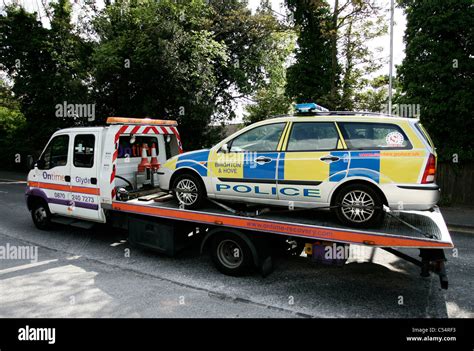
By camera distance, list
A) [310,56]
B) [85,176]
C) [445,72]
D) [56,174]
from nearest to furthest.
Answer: [85,176] < [56,174] < [445,72] < [310,56]

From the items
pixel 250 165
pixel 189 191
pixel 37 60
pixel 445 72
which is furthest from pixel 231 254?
pixel 37 60

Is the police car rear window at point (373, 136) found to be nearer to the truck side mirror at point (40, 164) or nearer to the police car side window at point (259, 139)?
the police car side window at point (259, 139)

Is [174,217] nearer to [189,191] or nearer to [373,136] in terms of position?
[189,191]

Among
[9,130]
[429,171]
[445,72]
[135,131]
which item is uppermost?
[445,72]

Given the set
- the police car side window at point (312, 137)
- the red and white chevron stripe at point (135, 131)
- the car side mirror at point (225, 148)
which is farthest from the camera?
the red and white chevron stripe at point (135, 131)

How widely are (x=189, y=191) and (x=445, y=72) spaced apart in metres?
9.33

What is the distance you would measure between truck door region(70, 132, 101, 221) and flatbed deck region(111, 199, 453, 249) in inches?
37.4

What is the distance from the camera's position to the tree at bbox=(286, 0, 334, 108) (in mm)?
13516

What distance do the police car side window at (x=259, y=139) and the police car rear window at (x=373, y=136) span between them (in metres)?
0.95

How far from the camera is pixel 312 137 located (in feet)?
17.1

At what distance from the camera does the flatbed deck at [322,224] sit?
4.26m

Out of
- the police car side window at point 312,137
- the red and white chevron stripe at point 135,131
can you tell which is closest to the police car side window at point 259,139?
the police car side window at point 312,137

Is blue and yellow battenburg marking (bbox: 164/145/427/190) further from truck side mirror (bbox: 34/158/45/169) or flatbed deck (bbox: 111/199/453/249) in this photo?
truck side mirror (bbox: 34/158/45/169)
